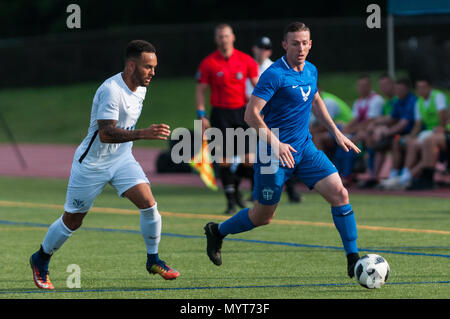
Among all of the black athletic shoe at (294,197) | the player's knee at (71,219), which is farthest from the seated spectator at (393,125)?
the player's knee at (71,219)

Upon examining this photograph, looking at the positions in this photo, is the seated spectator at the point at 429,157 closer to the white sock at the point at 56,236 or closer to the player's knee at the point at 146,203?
the player's knee at the point at 146,203

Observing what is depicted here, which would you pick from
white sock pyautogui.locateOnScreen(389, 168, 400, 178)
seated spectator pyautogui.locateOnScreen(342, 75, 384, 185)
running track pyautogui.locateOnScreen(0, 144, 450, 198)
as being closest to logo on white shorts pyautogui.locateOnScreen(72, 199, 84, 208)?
running track pyautogui.locateOnScreen(0, 144, 450, 198)

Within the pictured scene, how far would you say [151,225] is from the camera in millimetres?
7906

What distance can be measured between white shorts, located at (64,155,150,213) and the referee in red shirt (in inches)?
203

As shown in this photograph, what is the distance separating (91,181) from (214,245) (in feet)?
4.79

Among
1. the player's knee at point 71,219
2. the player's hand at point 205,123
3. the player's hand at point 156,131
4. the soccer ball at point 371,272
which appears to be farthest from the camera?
the player's hand at point 205,123

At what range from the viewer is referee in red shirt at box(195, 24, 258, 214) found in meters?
12.9

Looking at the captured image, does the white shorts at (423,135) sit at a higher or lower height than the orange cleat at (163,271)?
higher

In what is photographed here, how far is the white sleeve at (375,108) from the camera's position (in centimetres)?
1652

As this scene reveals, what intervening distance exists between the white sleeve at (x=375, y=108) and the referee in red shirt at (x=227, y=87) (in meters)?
4.04

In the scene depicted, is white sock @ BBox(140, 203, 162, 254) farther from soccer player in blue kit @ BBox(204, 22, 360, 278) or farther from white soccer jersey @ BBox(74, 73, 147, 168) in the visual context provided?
soccer player in blue kit @ BBox(204, 22, 360, 278)

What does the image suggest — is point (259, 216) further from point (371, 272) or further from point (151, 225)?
point (371, 272)
